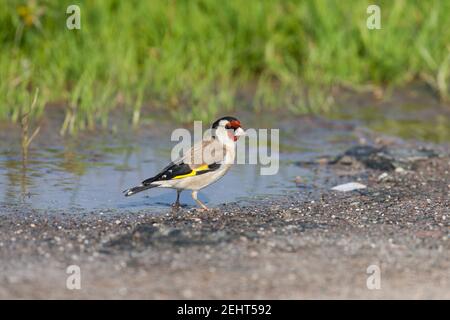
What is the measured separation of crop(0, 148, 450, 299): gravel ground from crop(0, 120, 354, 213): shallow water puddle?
16.6 inches

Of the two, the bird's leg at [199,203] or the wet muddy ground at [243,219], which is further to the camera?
the bird's leg at [199,203]

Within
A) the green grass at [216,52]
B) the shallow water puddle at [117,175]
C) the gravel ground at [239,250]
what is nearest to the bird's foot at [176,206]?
the shallow water puddle at [117,175]

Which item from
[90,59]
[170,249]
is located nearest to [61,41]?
[90,59]

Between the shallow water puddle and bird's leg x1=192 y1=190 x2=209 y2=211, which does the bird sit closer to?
bird's leg x1=192 y1=190 x2=209 y2=211

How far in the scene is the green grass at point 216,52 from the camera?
10938 mm

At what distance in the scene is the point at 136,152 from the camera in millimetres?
9547

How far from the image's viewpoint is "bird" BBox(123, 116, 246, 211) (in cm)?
757

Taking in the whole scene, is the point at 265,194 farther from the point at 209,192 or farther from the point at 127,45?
the point at 127,45

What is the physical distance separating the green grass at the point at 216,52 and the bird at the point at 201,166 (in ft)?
7.80

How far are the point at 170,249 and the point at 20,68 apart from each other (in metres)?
5.22

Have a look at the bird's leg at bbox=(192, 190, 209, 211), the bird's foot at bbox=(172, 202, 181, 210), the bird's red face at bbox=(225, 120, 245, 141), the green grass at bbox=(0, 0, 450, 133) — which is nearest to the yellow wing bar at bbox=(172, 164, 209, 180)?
the bird's leg at bbox=(192, 190, 209, 211)

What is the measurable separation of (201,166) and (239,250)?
64.0 inches

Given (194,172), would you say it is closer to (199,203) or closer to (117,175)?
(199,203)

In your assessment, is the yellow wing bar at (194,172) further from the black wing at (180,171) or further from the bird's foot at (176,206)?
the bird's foot at (176,206)
